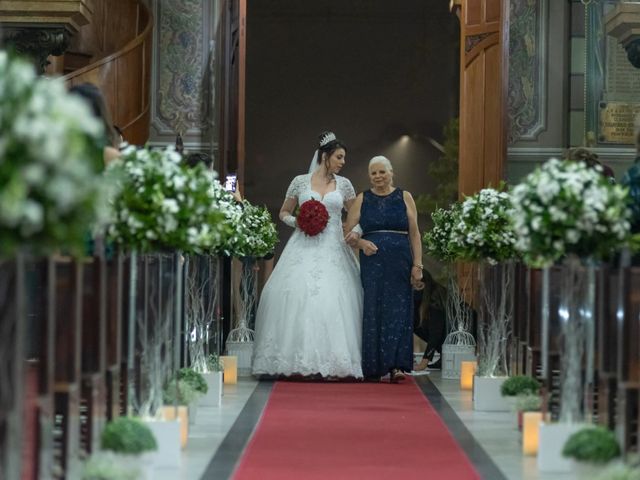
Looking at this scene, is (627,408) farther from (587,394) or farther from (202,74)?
(202,74)

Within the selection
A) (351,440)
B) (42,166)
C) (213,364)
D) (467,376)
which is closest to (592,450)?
(351,440)

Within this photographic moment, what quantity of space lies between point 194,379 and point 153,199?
2.17 metres

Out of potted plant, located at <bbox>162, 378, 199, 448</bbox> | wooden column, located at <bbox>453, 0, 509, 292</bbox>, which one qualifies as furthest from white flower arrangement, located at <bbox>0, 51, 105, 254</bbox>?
wooden column, located at <bbox>453, 0, 509, 292</bbox>

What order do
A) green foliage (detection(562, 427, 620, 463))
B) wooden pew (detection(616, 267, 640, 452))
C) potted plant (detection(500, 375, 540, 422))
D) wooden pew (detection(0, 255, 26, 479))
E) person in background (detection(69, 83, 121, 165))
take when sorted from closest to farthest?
wooden pew (detection(0, 255, 26, 479))
green foliage (detection(562, 427, 620, 463))
wooden pew (detection(616, 267, 640, 452))
person in background (detection(69, 83, 121, 165))
potted plant (detection(500, 375, 540, 422))

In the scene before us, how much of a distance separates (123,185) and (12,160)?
278 cm

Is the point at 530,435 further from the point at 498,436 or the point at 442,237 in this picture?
the point at 442,237

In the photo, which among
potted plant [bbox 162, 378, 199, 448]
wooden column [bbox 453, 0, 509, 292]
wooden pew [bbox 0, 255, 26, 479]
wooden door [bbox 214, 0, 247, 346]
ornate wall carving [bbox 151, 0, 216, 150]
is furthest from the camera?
ornate wall carving [bbox 151, 0, 216, 150]

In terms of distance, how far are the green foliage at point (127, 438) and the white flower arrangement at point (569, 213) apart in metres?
1.98

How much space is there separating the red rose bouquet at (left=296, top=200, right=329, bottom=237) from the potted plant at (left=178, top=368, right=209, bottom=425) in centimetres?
351

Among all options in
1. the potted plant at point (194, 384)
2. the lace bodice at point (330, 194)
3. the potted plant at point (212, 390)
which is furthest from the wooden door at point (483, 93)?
the potted plant at point (194, 384)

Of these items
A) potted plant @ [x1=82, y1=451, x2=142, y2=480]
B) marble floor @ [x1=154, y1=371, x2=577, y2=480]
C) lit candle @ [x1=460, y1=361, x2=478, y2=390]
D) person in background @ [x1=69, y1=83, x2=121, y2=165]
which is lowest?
marble floor @ [x1=154, y1=371, x2=577, y2=480]

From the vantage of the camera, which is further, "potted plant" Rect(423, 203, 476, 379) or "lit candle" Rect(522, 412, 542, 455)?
"potted plant" Rect(423, 203, 476, 379)

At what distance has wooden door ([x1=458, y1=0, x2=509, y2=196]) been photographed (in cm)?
1354

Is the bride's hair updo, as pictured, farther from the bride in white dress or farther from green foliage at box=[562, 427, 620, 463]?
green foliage at box=[562, 427, 620, 463]
